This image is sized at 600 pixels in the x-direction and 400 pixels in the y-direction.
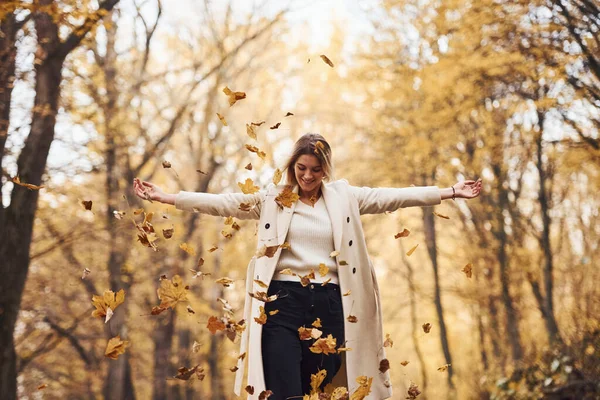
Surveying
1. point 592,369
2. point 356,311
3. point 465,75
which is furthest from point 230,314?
point 465,75

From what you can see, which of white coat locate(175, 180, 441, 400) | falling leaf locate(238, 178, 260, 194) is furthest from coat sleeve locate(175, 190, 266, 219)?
falling leaf locate(238, 178, 260, 194)

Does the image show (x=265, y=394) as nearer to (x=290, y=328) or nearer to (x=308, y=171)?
(x=290, y=328)

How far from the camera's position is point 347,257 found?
3699 mm

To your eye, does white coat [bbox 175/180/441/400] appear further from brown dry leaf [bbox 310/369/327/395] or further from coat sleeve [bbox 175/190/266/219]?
brown dry leaf [bbox 310/369/327/395]

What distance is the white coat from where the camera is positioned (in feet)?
12.0

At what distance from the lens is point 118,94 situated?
11664 millimetres

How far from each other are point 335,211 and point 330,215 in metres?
0.03

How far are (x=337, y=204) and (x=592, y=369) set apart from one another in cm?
515

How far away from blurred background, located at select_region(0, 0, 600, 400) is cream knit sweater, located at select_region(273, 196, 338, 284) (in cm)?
A: 74

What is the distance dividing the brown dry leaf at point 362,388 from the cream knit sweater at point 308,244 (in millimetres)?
549

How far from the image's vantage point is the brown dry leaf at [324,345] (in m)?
3.48

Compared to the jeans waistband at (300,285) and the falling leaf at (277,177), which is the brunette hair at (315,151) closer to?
the falling leaf at (277,177)

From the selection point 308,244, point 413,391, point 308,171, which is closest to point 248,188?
point 308,171

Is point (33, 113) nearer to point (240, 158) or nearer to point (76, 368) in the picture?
point (240, 158)
